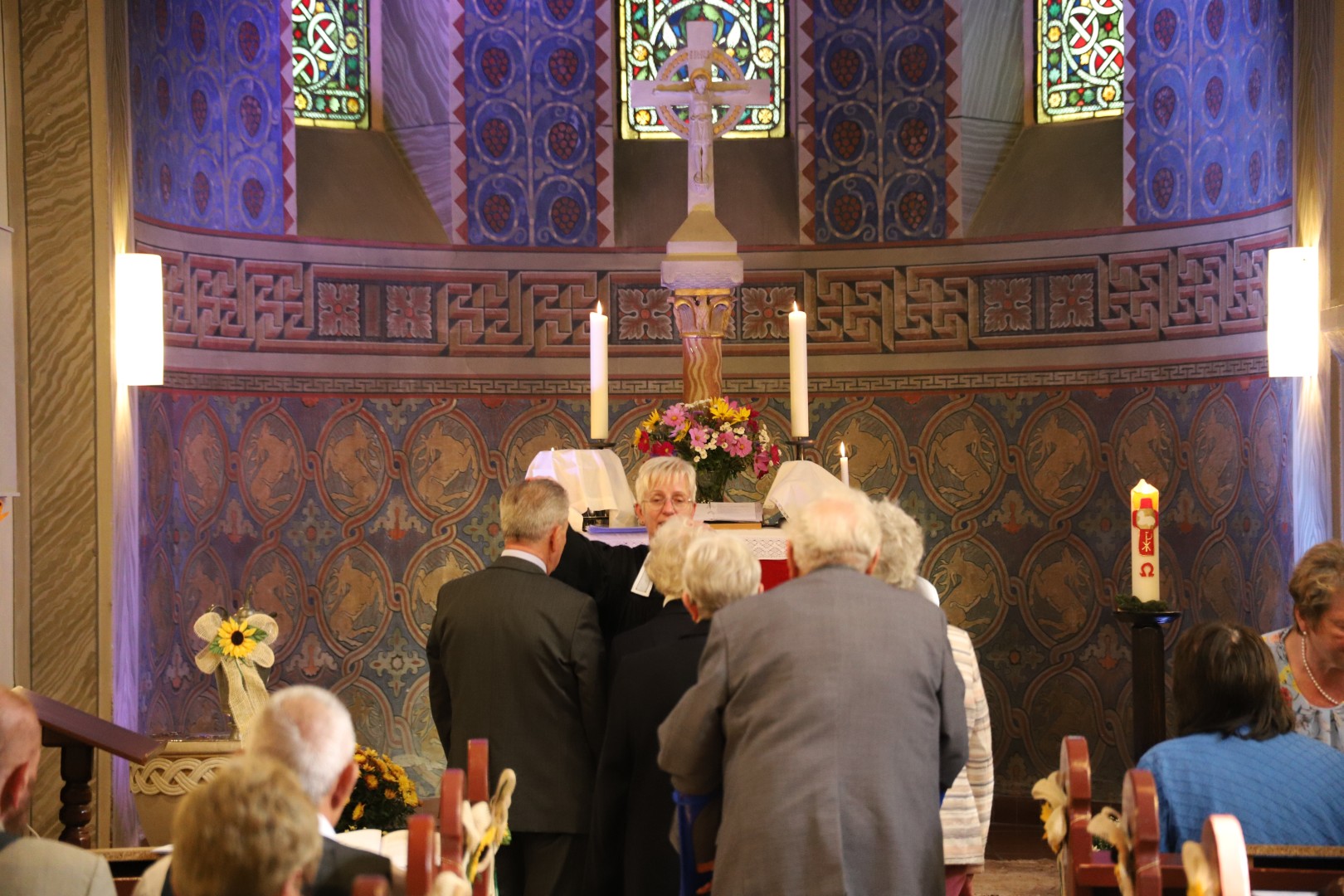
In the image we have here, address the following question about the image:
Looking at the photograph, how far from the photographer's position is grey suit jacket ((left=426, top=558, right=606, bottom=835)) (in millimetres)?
3635

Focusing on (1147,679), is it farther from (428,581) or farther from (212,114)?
(212,114)

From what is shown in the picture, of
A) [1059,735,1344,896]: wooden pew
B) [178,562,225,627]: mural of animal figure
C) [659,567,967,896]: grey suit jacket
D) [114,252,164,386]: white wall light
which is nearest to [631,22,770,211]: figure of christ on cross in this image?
[114,252,164,386]: white wall light

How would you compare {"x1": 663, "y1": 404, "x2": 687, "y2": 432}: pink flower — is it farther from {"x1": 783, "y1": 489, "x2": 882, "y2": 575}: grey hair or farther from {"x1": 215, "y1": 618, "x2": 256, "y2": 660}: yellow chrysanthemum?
{"x1": 783, "y1": 489, "x2": 882, "y2": 575}: grey hair

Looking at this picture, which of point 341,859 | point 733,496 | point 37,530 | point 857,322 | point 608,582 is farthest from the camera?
point 857,322

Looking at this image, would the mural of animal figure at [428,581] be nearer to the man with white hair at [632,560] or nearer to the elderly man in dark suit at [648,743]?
the man with white hair at [632,560]

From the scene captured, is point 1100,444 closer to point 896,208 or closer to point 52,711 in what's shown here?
point 896,208

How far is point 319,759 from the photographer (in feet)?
7.12

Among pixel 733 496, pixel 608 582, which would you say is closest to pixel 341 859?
pixel 608 582

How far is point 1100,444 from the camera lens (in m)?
7.14

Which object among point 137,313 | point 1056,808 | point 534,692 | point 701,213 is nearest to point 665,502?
point 534,692

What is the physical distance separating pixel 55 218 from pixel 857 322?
3828mm

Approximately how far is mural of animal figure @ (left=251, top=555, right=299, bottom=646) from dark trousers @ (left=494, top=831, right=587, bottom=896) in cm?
377

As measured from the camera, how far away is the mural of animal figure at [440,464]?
7.47 metres

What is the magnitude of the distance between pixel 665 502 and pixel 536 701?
0.82 metres
